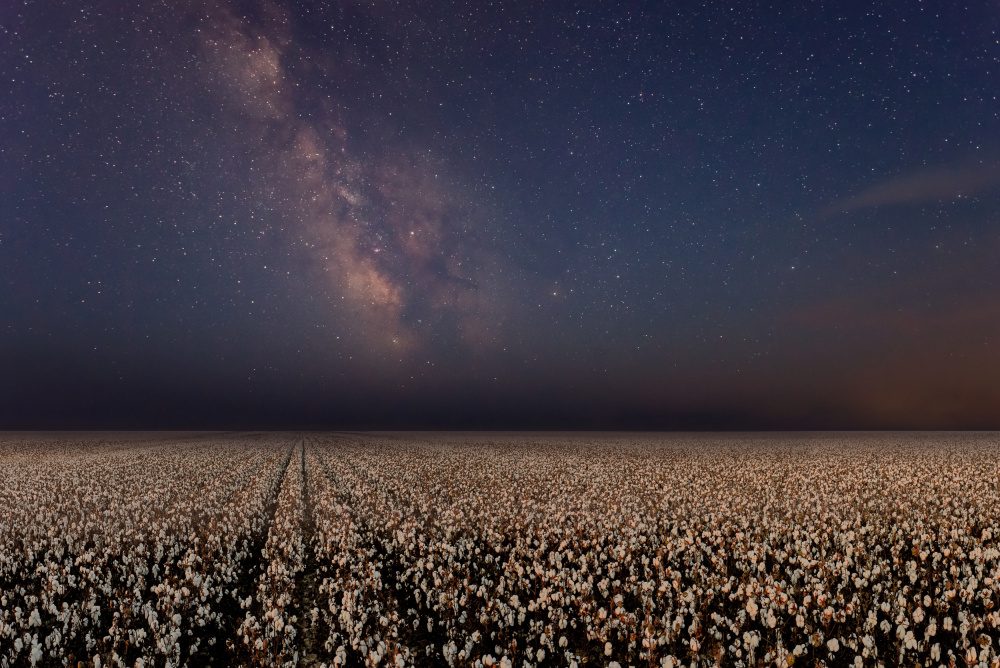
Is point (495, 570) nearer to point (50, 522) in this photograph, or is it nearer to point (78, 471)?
point (50, 522)

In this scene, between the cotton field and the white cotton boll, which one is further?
the cotton field

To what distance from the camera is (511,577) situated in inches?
416

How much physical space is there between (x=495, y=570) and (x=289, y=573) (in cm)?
453

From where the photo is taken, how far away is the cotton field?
7.75m

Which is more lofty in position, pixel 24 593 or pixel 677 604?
pixel 677 604

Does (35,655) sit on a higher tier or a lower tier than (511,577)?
lower

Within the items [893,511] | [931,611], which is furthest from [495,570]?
[893,511]

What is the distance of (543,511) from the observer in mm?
18078

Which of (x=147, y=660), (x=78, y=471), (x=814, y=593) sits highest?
(x=814, y=593)

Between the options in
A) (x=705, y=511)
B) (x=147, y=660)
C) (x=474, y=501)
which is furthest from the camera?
(x=474, y=501)

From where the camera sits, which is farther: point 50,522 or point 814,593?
point 50,522

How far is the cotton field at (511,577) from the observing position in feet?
25.4

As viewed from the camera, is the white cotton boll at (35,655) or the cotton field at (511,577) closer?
the white cotton boll at (35,655)

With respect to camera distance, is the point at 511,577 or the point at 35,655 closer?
the point at 35,655
